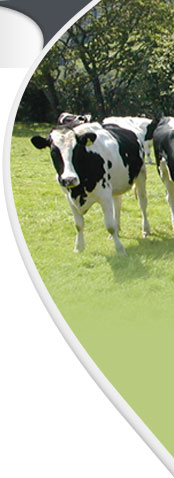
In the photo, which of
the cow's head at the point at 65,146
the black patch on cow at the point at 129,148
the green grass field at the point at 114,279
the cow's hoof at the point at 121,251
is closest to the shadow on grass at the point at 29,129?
the green grass field at the point at 114,279

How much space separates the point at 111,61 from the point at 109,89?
132 millimetres

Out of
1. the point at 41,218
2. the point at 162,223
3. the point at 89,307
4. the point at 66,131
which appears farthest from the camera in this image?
the point at 162,223

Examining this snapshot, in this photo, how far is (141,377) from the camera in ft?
8.36

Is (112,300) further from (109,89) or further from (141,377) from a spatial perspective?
(109,89)

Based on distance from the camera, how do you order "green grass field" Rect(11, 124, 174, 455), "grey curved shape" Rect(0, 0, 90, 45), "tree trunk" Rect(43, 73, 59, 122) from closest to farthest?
"green grass field" Rect(11, 124, 174, 455), "tree trunk" Rect(43, 73, 59, 122), "grey curved shape" Rect(0, 0, 90, 45)

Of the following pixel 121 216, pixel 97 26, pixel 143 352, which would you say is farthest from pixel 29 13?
pixel 143 352

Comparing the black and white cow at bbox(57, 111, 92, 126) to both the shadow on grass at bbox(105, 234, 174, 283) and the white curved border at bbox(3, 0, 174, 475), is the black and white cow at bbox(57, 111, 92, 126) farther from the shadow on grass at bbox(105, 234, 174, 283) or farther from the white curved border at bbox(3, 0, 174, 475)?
the shadow on grass at bbox(105, 234, 174, 283)

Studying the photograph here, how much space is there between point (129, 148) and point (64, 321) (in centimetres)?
96

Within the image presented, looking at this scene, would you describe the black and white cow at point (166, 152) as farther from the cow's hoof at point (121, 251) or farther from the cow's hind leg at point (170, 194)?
the cow's hoof at point (121, 251)

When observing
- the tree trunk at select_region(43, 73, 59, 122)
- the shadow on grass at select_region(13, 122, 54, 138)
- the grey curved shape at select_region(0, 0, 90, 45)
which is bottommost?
the shadow on grass at select_region(13, 122, 54, 138)

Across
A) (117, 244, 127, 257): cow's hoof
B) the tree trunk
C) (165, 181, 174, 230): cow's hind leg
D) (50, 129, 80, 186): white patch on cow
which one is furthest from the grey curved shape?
(117, 244, 127, 257): cow's hoof

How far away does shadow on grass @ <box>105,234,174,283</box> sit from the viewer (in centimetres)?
311

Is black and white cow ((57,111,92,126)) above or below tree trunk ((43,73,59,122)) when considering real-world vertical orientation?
below

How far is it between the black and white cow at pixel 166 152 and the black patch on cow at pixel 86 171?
301 mm
